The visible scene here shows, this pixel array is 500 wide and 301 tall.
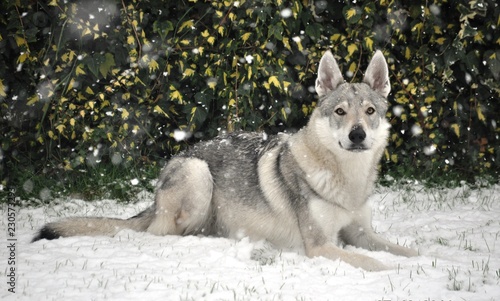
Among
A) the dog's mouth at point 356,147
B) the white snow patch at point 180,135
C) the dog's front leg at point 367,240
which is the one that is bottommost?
the white snow patch at point 180,135

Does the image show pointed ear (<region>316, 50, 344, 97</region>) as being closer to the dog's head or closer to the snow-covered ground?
the dog's head

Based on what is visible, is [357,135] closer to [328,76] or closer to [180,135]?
[328,76]

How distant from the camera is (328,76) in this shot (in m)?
4.20

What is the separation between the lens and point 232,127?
5.74m

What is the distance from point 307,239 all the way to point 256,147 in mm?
1025

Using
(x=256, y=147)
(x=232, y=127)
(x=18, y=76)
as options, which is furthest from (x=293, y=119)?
(x=18, y=76)

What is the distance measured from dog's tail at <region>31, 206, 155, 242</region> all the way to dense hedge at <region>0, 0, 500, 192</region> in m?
1.69

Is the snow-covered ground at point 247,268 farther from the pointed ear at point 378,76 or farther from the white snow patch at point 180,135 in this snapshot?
the white snow patch at point 180,135

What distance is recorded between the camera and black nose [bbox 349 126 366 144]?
3.69m

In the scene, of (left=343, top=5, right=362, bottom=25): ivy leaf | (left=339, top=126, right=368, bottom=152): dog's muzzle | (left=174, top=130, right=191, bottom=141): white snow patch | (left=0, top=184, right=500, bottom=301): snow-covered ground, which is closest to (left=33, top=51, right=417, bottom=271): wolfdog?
(left=339, top=126, right=368, bottom=152): dog's muzzle

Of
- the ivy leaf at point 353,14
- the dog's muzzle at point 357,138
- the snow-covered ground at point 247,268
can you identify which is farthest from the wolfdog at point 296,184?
the ivy leaf at point 353,14

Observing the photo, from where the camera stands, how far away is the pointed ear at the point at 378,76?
4.09 m

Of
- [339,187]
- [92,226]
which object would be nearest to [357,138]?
[339,187]

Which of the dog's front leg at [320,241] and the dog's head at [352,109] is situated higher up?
the dog's head at [352,109]
